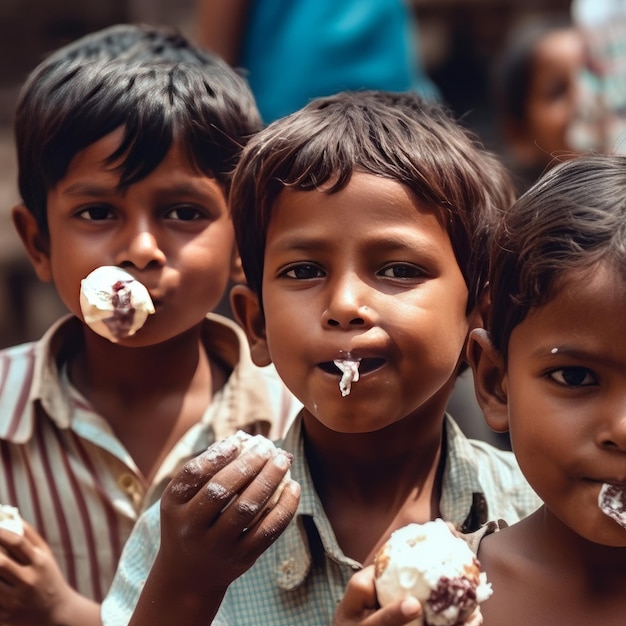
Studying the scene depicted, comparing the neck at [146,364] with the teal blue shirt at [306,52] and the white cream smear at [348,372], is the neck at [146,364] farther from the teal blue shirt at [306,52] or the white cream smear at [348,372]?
the teal blue shirt at [306,52]

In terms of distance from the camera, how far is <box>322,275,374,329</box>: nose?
232 cm

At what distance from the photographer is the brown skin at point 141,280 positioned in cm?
275

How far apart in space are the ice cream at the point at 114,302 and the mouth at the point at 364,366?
53 cm

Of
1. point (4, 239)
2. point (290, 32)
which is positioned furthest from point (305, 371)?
point (4, 239)

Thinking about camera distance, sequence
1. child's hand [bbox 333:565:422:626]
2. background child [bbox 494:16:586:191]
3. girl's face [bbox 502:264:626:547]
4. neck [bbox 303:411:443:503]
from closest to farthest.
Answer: child's hand [bbox 333:565:422:626] < girl's face [bbox 502:264:626:547] < neck [bbox 303:411:443:503] < background child [bbox 494:16:586:191]

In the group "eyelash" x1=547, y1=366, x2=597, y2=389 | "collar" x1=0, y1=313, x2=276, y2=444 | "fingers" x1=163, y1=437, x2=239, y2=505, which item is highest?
"eyelash" x1=547, y1=366, x2=597, y2=389

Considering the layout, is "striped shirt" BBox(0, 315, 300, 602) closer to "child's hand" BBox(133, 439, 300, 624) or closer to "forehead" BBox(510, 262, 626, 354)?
"child's hand" BBox(133, 439, 300, 624)

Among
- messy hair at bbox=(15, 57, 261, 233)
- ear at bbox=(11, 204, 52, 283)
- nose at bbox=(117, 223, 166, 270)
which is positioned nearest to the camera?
nose at bbox=(117, 223, 166, 270)

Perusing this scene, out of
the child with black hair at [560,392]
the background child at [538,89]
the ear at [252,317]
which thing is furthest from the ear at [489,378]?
the background child at [538,89]

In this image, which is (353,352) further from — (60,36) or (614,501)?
(60,36)

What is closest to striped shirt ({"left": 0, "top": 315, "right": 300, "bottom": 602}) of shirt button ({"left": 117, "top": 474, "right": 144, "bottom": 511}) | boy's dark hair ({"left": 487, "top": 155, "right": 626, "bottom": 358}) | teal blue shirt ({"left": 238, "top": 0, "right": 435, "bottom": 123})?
shirt button ({"left": 117, "top": 474, "right": 144, "bottom": 511})

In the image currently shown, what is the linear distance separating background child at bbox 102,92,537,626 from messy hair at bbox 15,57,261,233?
0.87ft

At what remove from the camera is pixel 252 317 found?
2.73 metres

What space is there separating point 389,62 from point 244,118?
69.5 inches
